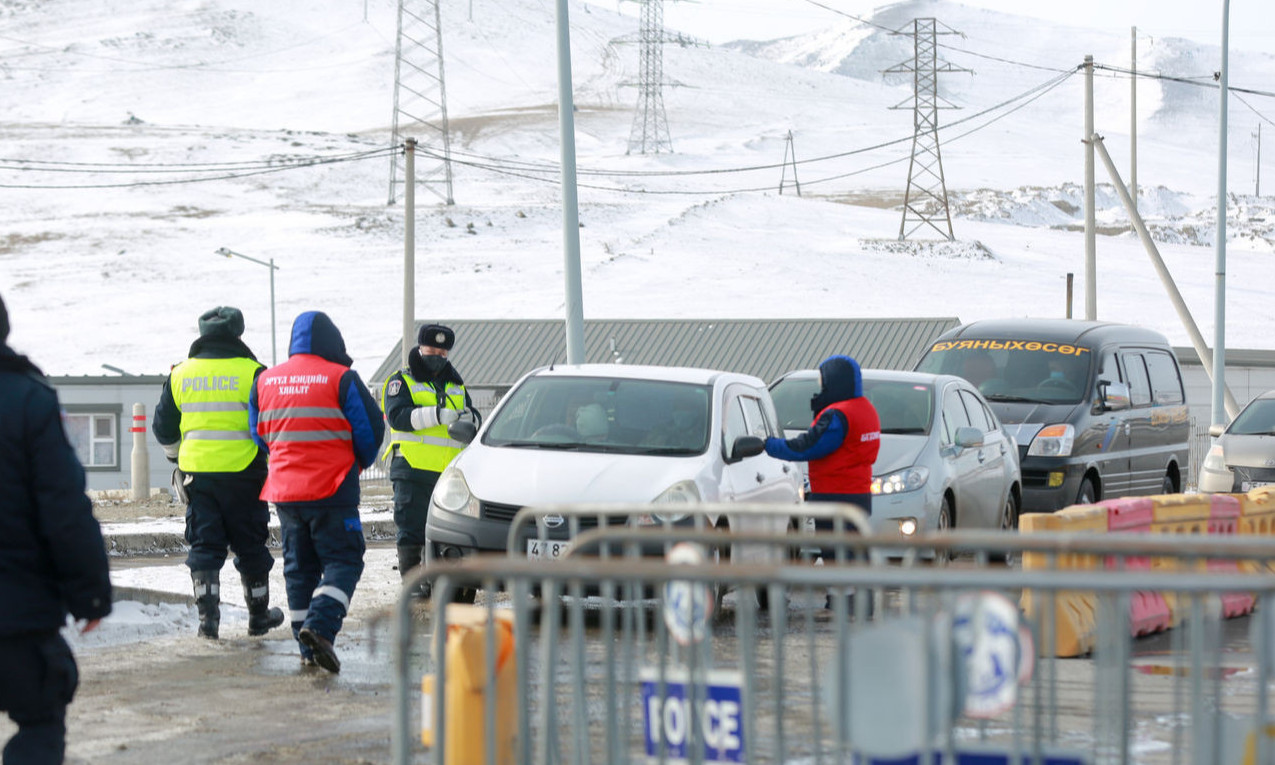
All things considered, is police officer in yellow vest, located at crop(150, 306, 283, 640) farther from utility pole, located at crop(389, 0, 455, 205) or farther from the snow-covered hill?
utility pole, located at crop(389, 0, 455, 205)

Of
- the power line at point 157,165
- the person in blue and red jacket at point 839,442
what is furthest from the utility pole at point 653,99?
the person in blue and red jacket at point 839,442

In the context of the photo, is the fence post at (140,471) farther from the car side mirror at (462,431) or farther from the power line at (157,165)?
the power line at (157,165)

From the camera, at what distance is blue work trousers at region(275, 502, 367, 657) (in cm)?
811

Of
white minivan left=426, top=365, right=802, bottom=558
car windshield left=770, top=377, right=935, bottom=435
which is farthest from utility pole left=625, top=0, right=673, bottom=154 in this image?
white minivan left=426, top=365, right=802, bottom=558

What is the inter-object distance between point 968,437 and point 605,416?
3.48m

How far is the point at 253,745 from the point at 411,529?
15.2 feet

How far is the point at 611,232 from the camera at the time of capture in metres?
79.0

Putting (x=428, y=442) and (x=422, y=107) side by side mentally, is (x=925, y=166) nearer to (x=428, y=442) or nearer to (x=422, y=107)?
(x=422, y=107)

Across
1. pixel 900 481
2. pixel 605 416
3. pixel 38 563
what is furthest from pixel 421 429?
pixel 38 563

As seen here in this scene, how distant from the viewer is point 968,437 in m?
12.8

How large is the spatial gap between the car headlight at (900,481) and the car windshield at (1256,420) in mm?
7325

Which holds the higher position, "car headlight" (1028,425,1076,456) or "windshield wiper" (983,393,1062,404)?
"windshield wiper" (983,393,1062,404)

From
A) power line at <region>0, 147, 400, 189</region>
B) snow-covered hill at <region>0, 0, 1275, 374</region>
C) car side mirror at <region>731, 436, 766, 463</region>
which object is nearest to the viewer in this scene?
car side mirror at <region>731, 436, 766, 463</region>

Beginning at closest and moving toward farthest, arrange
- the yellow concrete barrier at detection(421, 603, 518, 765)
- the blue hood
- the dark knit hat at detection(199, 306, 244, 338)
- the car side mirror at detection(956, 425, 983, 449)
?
the yellow concrete barrier at detection(421, 603, 518, 765) → the blue hood → the dark knit hat at detection(199, 306, 244, 338) → the car side mirror at detection(956, 425, 983, 449)
